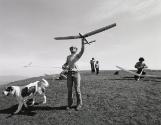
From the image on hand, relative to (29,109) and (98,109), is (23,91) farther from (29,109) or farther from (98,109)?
(98,109)

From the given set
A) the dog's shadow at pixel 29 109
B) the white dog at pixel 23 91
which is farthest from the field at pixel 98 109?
the white dog at pixel 23 91

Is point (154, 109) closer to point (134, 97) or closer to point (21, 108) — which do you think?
point (134, 97)

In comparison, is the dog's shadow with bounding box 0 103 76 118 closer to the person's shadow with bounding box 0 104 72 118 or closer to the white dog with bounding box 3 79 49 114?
the person's shadow with bounding box 0 104 72 118

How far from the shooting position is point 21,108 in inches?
527

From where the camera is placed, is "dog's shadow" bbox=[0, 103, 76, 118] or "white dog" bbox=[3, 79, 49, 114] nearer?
"dog's shadow" bbox=[0, 103, 76, 118]

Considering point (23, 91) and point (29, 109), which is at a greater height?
point (23, 91)

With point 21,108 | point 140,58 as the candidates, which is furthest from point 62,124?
point 140,58

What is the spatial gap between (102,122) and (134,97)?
4236 millimetres

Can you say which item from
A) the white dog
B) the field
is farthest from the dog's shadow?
the white dog

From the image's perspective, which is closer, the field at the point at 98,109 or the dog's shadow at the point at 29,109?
the field at the point at 98,109

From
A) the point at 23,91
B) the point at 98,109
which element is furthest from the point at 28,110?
the point at 98,109

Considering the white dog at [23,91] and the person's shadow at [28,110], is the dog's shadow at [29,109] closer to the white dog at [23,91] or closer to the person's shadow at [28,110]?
the person's shadow at [28,110]

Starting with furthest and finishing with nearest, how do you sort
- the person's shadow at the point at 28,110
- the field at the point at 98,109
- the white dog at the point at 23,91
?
the white dog at the point at 23,91 < the person's shadow at the point at 28,110 < the field at the point at 98,109

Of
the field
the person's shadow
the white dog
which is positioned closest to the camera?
the field
